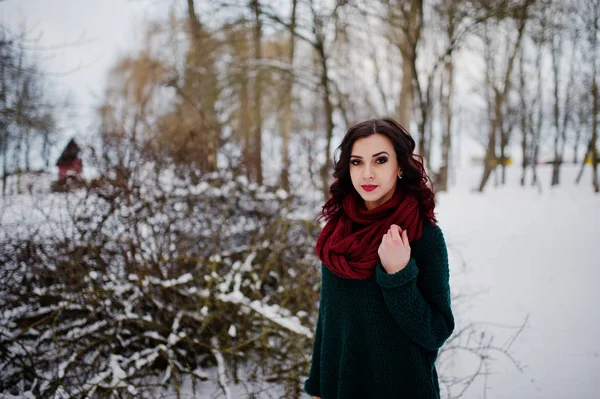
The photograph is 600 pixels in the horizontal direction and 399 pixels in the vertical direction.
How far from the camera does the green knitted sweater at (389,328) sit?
1250 millimetres

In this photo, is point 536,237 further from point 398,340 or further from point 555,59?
point 555,59

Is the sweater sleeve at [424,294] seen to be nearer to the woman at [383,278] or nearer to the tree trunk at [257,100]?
the woman at [383,278]

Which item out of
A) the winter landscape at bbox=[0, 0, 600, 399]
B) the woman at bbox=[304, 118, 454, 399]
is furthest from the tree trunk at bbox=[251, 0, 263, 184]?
the woman at bbox=[304, 118, 454, 399]

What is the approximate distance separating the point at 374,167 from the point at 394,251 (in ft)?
1.13

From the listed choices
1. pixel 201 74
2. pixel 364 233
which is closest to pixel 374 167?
pixel 364 233

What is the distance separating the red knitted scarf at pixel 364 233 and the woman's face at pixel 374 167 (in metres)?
0.06

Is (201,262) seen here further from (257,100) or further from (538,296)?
(257,100)

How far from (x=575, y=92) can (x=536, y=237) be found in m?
4.43

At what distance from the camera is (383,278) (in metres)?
1.26

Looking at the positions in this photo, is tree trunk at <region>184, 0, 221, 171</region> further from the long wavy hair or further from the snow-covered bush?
the long wavy hair

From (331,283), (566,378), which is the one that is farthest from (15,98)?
(566,378)

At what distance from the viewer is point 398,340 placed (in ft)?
4.47

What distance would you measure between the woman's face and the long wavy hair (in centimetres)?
3

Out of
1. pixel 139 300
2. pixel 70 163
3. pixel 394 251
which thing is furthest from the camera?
pixel 70 163
